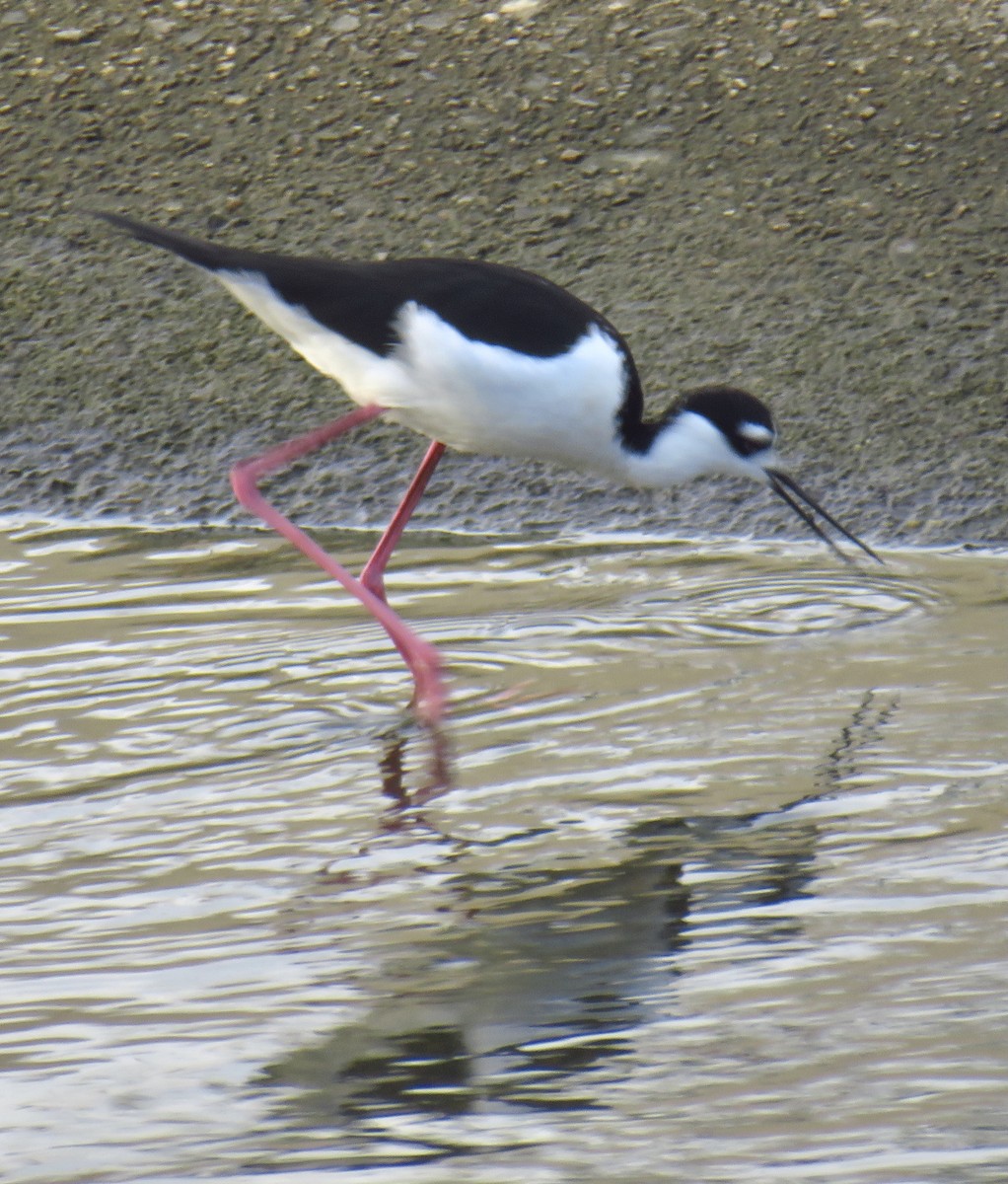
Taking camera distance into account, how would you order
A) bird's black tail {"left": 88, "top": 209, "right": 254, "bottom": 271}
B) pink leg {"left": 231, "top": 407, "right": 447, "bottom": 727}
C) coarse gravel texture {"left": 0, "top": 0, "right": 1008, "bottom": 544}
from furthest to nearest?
coarse gravel texture {"left": 0, "top": 0, "right": 1008, "bottom": 544}, bird's black tail {"left": 88, "top": 209, "right": 254, "bottom": 271}, pink leg {"left": 231, "top": 407, "right": 447, "bottom": 727}

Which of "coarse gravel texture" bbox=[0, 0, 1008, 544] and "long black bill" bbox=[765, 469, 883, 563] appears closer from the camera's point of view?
"long black bill" bbox=[765, 469, 883, 563]

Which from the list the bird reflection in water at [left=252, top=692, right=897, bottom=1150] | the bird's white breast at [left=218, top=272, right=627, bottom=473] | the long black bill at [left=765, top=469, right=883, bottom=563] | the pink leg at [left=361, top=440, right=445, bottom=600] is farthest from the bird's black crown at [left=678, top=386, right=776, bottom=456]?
the bird reflection in water at [left=252, top=692, right=897, bottom=1150]

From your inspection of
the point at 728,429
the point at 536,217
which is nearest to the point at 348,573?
the point at 728,429

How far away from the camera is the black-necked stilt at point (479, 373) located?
4.38 m

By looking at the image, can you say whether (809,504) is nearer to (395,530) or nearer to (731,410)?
(731,410)

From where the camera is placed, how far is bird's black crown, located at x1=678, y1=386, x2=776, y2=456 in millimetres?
4711

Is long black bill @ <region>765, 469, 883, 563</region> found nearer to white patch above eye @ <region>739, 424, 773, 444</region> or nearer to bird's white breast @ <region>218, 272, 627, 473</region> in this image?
white patch above eye @ <region>739, 424, 773, 444</region>

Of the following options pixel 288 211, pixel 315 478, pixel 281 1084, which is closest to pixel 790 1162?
pixel 281 1084

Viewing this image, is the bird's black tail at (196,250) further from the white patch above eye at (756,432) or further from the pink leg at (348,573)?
the white patch above eye at (756,432)

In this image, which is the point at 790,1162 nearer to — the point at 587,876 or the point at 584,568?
the point at 587,876

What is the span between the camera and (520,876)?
3.15 m

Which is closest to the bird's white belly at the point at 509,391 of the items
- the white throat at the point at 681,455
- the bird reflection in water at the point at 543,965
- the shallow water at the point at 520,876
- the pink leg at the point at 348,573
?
the white throat at the point at 681,455

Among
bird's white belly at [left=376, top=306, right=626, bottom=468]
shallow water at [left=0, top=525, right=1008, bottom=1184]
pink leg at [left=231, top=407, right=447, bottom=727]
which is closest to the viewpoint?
shallow water at [left=0, top=525, right=1008, bottom=1184]

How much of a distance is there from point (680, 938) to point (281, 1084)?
62cm
